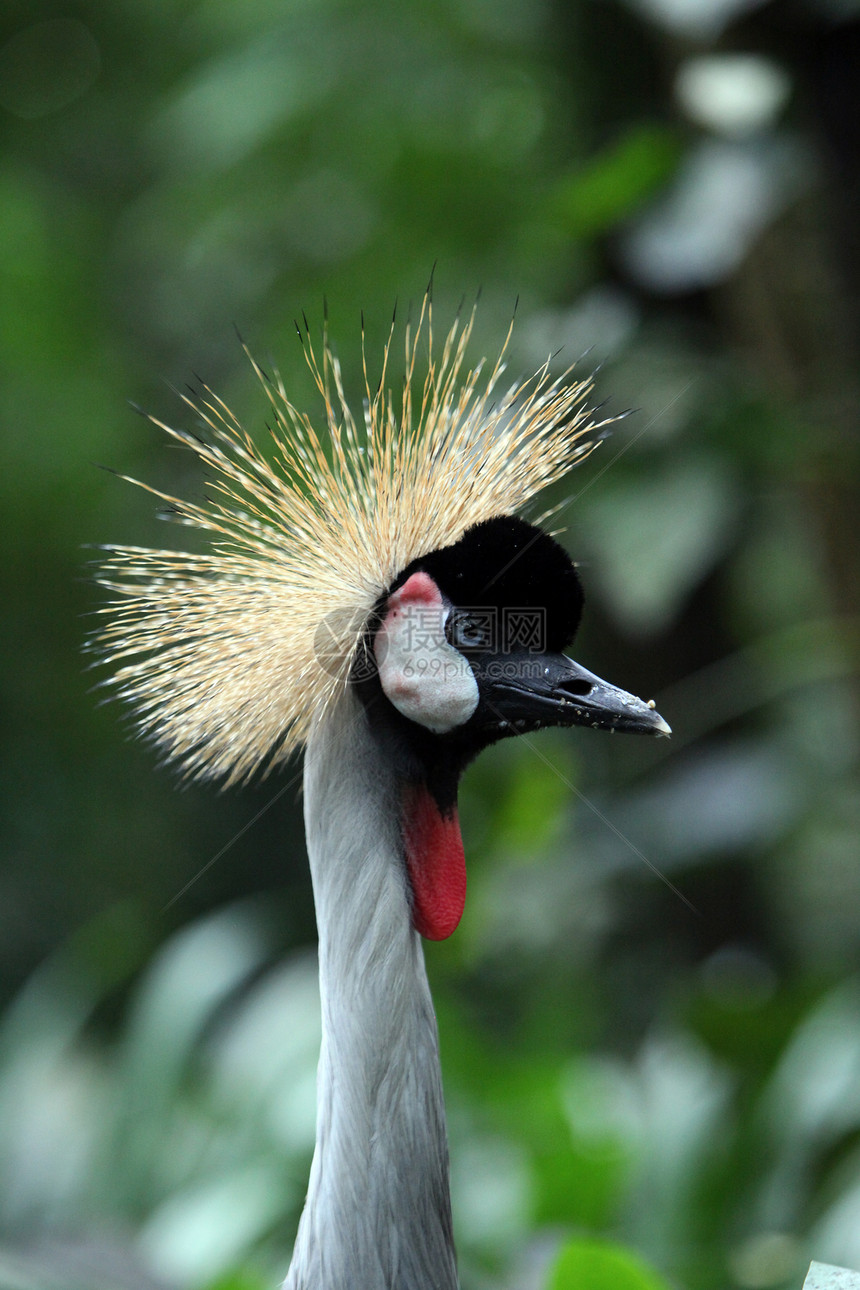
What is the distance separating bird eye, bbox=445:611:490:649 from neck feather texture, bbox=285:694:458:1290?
112mm

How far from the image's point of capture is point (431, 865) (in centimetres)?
101

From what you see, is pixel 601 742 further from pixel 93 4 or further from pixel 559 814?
pixel 93 4

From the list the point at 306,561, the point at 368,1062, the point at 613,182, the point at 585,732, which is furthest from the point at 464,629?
the point at 585,732

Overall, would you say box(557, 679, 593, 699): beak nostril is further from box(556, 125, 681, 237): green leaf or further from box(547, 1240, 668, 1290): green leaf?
box(556, 125, 681, 237): green leaf

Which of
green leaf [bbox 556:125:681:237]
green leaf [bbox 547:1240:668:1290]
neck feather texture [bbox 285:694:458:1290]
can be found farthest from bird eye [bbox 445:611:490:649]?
green leaf [bbox 556:125:681:237]

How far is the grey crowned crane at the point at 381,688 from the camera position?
94cm

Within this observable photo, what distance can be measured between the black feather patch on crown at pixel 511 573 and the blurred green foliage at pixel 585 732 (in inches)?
25.2

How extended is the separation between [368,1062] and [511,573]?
42 cm

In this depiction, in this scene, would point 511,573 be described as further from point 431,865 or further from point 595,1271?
point 595,1271

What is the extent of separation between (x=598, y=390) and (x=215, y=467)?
37.8 inches

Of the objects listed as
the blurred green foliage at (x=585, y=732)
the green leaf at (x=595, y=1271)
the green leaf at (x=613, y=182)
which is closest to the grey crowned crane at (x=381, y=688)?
the green leaf at (x=595, y=1271)

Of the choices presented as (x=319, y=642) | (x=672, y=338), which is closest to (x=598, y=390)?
(x=672, y=338)

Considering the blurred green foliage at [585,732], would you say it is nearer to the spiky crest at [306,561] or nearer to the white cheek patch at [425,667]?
the spiky crest at [306,561]

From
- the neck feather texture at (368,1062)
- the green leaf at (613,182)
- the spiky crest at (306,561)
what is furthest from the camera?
the green leaf at (613,182)
